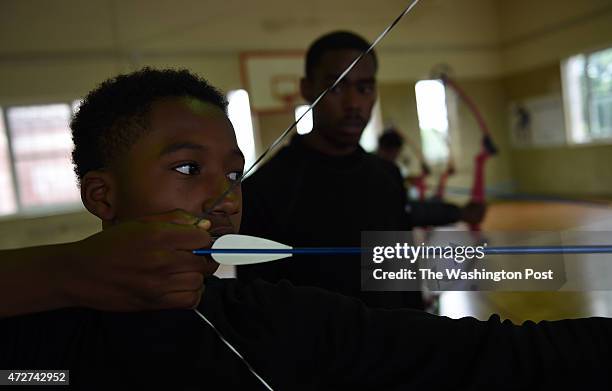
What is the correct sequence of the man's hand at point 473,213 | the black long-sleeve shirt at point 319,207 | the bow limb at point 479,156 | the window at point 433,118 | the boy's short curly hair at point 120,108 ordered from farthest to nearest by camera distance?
1. the window at point 433,118
2. the bow limb at point 479,156
3. the man's hand at point 473,213
4. the black long-sleeve shirt at point 319,207
5. the boy's short curly hair at point 120,108

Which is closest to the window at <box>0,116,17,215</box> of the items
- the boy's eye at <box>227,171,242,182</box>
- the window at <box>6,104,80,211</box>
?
the window at <box>6,104,80,211</box>

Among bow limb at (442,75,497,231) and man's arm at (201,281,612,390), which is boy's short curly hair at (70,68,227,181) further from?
bow limb at (442,75,497,231)

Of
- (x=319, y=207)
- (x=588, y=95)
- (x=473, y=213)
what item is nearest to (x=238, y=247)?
(x=319, y=207)

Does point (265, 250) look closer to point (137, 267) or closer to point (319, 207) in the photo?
point (137, 267)

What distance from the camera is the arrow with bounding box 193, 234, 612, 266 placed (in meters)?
0.32

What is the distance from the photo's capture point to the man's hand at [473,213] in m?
1.31

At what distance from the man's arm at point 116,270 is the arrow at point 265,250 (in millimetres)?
14

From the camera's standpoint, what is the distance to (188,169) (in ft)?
1.18

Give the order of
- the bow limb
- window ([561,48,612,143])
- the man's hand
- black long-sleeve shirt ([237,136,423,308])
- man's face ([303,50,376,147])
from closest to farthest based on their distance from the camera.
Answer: black long-sleeve shirt ([237,136,423,308]) → man's face ([303,50,376,147]) → the man's hand → the bow limb → window ([561,48,612,143])

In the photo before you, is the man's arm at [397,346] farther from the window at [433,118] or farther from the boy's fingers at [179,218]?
the window at [433,118]

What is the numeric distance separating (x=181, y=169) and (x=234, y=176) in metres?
0.05

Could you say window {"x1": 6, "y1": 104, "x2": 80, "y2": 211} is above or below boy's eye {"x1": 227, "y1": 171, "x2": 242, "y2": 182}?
above

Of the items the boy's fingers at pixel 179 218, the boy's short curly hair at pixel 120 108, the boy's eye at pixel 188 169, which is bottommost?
the boy's fingers at pixel 179 218

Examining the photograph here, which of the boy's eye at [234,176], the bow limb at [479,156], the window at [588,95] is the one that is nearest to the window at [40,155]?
the bow limb at [479,156]
